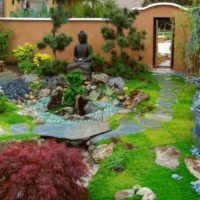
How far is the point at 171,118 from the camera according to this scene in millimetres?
10766

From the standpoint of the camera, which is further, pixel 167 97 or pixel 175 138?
pixel 167 97

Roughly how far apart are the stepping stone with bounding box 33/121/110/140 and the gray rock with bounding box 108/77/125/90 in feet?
12.1

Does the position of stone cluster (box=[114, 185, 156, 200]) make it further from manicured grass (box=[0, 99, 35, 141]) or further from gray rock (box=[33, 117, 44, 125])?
gray rock (box=[33, 117, 44, 125])

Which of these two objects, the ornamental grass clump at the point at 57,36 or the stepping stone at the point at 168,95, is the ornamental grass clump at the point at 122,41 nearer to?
the ornamental grass clump at the point at 57,36

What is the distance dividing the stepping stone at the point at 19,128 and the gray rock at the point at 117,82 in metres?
4.29

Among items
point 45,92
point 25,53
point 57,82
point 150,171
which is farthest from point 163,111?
point 25,53

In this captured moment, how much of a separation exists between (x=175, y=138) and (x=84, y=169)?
128 inches

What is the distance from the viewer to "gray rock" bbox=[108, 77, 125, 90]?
560 inches

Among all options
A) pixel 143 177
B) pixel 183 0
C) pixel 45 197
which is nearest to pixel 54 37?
pixel 143 177

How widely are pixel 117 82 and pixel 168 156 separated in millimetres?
6418

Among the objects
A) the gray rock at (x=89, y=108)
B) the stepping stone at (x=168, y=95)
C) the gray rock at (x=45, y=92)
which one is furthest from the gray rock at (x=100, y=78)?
the gray rock at (x=89, y=108)

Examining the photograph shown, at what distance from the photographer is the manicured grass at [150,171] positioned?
7.29 meters

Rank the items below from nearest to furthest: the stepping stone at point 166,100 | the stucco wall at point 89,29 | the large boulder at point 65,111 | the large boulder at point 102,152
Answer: the large boulder at point 102,152, the large boulder at point 65,111, the stepping stone at point 166,100, the stucco wall at point 89,29

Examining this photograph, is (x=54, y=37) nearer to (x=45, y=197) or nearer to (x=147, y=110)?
(x=147, y=110)
